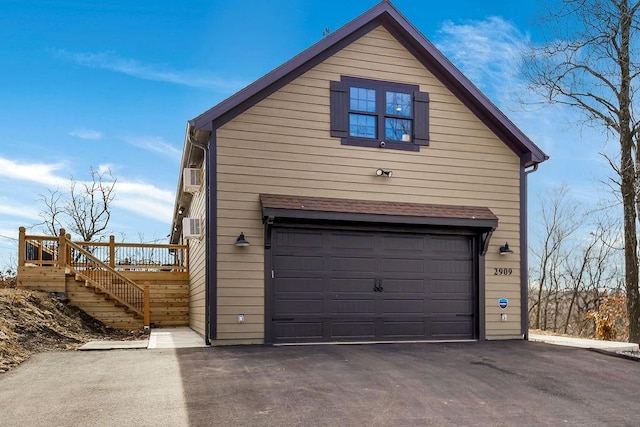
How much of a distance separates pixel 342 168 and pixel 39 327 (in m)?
6.31

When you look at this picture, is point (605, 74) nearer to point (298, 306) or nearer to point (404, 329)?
point (404, 329)

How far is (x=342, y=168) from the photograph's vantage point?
35.0 feet

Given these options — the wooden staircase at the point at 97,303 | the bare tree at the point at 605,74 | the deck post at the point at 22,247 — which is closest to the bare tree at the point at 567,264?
the bare tree at the point at 605,74

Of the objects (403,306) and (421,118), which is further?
(421,118)

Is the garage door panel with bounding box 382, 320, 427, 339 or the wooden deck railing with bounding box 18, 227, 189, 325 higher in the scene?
the wooden deck railing with bounding box 18, 227, 189, 325

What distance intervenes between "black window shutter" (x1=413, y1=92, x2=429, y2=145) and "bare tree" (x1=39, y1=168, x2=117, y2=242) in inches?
785

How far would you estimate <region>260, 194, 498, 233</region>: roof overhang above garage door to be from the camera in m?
9.88

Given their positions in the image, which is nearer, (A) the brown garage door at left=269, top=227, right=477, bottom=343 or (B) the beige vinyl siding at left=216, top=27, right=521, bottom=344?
(B) the beige vinyl siding at left=216, top=27, right=521, bottom=344

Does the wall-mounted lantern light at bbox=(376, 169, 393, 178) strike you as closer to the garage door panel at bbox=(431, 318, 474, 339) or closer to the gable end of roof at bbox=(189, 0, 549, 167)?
the gable end of roof at bbox=(189, 0, 549, 167)

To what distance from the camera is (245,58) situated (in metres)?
15.3

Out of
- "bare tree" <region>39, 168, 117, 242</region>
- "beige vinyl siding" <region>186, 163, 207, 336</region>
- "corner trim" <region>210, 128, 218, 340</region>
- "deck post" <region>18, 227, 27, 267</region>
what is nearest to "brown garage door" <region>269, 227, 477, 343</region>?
"corner trim" <region>210, 128, 218, 340</region>

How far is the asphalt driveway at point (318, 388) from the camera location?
5.35 metres

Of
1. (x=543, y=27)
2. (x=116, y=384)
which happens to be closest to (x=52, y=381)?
(x=116, y=384)

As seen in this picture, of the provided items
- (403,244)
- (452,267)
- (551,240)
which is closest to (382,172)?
(403,244)
